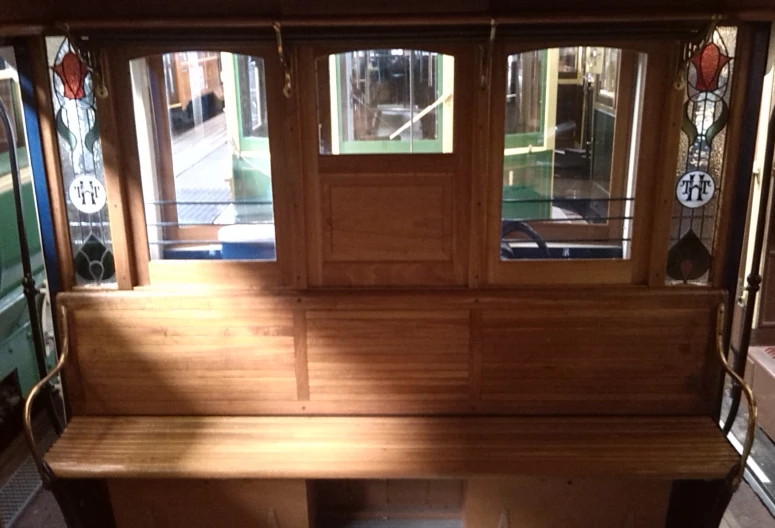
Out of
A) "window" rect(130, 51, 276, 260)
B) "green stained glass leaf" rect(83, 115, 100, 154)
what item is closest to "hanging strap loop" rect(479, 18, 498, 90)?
"window" rect(130, 51, 276, 260)

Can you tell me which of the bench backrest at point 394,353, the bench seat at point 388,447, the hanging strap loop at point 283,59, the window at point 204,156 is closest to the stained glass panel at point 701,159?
the bench backrest at point 394,353

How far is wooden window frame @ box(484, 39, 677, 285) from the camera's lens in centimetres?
265

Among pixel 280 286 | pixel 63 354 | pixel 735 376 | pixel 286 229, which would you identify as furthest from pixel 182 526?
pixel 735 376

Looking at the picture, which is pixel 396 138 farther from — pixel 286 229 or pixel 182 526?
pixel 182 526

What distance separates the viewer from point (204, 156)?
2.87 meters

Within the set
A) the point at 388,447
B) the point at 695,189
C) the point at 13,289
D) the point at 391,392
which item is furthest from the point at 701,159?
the point at 13,289

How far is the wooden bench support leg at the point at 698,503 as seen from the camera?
278 centimetres

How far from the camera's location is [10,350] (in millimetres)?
3660

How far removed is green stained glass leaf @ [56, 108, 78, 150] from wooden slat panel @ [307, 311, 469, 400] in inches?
42.7

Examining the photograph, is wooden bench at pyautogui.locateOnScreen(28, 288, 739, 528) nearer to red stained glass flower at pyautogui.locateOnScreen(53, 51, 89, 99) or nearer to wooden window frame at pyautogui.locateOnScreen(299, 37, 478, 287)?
wooden window frame at pyautogui.locateOnScreen(299, 37, 478, 287)

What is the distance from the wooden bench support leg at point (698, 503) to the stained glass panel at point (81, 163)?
7.92 feet

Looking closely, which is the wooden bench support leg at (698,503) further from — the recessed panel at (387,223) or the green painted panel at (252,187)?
the green painted panel at (252,187)

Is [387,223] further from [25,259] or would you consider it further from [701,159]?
[25,259]

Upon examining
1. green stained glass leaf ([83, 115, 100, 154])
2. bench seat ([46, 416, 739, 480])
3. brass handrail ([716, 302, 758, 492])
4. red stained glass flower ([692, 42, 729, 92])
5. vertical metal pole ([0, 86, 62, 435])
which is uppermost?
red stained glass flower ([692, 42, 729, 92])
